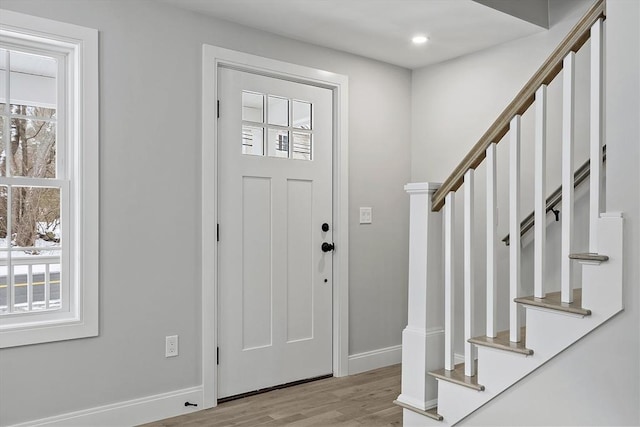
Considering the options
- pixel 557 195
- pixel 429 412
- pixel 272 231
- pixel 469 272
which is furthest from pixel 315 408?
pixel 557 195

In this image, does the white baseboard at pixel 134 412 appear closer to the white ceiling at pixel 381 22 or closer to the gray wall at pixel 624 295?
the gray wall at pixel 624 295

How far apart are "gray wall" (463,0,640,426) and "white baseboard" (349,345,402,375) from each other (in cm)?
198

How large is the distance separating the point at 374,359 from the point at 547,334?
207 centimetres

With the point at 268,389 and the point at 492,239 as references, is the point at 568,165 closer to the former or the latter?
the point at 492,239

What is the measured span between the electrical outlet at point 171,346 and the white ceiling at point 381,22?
75.1 inches

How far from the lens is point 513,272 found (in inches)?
88.7

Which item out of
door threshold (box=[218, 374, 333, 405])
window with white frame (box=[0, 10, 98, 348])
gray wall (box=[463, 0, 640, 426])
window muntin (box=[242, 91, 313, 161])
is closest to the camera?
gray wall (box=[463, 0, 640, 426])

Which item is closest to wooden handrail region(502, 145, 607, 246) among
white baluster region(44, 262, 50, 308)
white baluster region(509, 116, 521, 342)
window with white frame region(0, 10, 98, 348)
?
white baluster region(509, 116, 521, 342)

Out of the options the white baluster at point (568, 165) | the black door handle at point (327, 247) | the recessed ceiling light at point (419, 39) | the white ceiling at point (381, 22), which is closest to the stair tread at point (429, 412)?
the white baluster at point (568, 165)

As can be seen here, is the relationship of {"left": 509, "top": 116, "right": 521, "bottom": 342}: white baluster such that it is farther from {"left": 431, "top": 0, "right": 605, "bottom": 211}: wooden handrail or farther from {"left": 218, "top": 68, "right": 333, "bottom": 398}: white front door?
{"left": 218, "top": 68, "right": 333, "bottom": 398}: white front door

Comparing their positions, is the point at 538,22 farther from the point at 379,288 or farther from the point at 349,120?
the point at 379,288

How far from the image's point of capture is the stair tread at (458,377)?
2.28m

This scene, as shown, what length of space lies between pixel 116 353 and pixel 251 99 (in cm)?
173

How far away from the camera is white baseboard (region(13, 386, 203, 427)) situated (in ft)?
8.79
